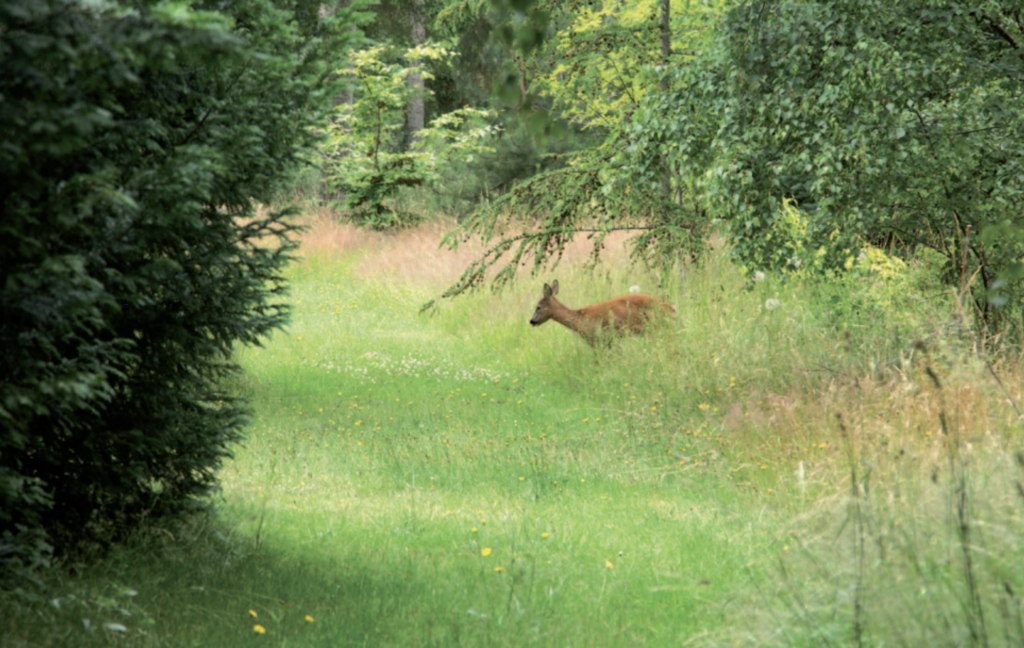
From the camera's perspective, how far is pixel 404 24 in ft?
82.0

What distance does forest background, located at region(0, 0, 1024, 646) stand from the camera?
3.29m

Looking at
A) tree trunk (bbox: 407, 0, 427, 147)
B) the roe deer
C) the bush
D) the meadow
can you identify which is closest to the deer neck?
the roe deer

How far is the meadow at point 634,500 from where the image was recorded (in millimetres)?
3695

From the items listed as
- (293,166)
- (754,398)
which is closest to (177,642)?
(293,166)

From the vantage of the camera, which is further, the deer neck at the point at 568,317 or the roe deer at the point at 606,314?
the deer neck at the point at 568,317

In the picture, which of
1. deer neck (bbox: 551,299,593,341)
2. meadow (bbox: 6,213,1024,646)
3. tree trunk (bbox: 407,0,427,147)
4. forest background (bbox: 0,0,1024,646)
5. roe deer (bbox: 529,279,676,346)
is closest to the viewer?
forest background (bbox: 0,0,1024,646)

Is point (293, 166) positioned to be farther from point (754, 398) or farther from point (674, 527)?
point (754, 398)

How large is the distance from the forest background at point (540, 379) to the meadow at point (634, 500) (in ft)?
0.10

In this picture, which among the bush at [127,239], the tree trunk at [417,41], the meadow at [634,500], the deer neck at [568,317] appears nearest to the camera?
the bush at [127,239]

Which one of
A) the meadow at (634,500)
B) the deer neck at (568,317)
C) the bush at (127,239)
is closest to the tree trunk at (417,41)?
the deer neck at (568,317)

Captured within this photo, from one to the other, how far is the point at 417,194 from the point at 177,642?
19.8m

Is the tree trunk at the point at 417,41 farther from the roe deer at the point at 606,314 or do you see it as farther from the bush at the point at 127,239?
the bush at the point at 127,239

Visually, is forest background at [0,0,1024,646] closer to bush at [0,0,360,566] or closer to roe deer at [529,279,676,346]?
bush at [0,0,360,566]

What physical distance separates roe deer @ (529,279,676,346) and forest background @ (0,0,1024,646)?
29 cm
